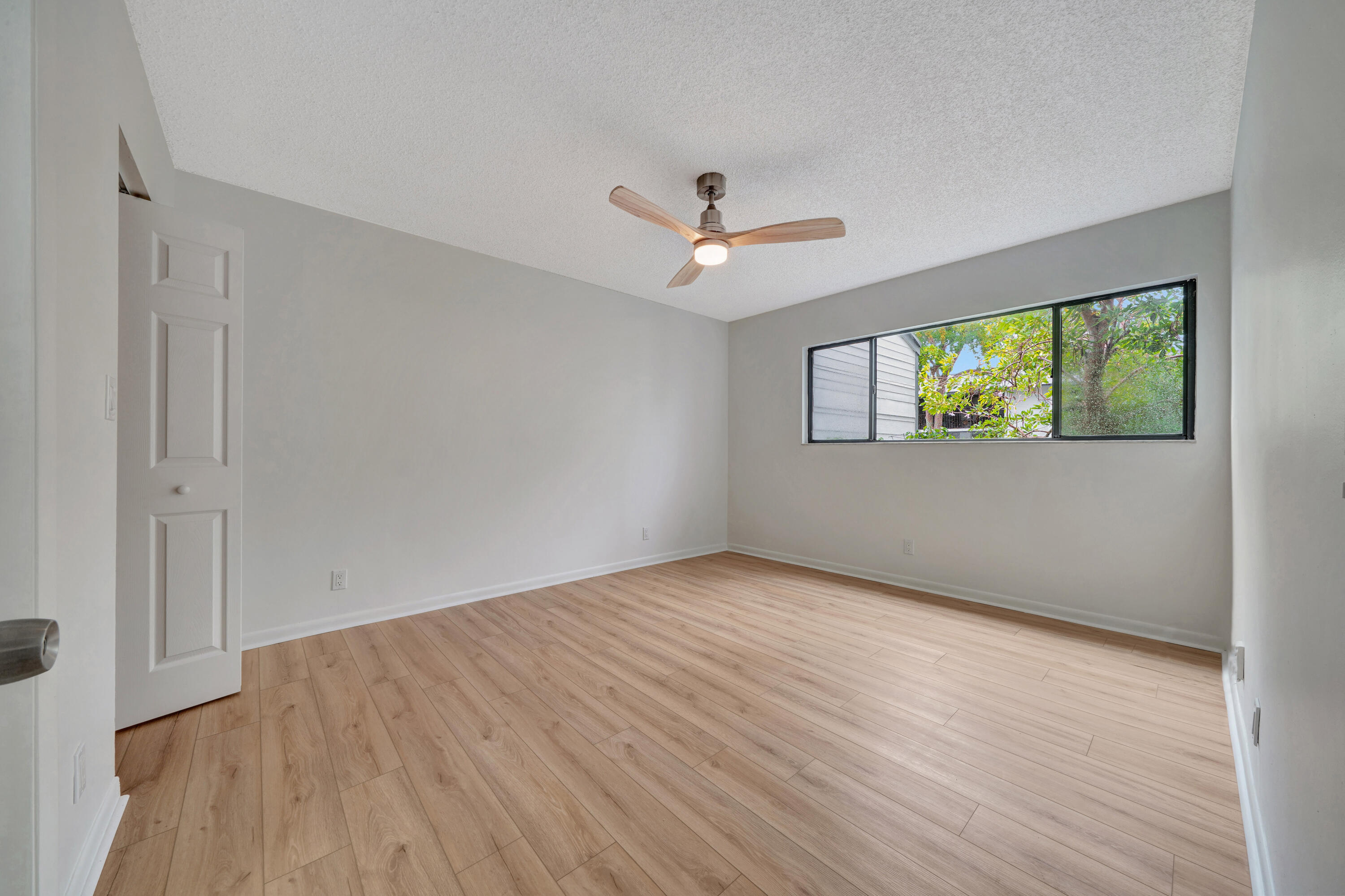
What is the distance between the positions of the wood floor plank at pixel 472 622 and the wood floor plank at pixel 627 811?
95 centimetres

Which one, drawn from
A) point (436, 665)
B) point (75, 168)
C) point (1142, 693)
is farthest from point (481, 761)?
point (1142, 693)

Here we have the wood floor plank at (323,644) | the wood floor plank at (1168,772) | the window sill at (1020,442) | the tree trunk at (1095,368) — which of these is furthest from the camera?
the tree trunk at (1095,368)

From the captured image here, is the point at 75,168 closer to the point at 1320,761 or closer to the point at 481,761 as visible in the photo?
the point at 481,761

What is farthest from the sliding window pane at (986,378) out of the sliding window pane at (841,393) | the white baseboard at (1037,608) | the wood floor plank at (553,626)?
the wood floor plank at (553,626)

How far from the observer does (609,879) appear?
1298 millimetres

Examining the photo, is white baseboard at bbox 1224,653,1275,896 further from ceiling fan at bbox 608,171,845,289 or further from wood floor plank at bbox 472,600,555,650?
wood floor plank at bbox 472,600,555,650

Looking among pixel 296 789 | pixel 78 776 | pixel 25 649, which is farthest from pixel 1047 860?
pixel 78 776

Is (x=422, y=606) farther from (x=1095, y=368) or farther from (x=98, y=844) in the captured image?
(x=1095, y=368)

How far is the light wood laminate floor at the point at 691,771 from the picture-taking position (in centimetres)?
133

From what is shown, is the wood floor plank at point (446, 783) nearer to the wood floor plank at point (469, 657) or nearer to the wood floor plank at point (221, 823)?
the wood floor plank at point (469, 657)

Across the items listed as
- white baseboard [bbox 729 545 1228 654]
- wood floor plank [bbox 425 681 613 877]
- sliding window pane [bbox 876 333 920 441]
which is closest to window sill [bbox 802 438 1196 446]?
sliding window pane [bbox 876 333 920 441]

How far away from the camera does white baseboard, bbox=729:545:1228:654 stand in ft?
9.26

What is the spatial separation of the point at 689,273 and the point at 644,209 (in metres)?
0.77

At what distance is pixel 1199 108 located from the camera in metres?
2.07
